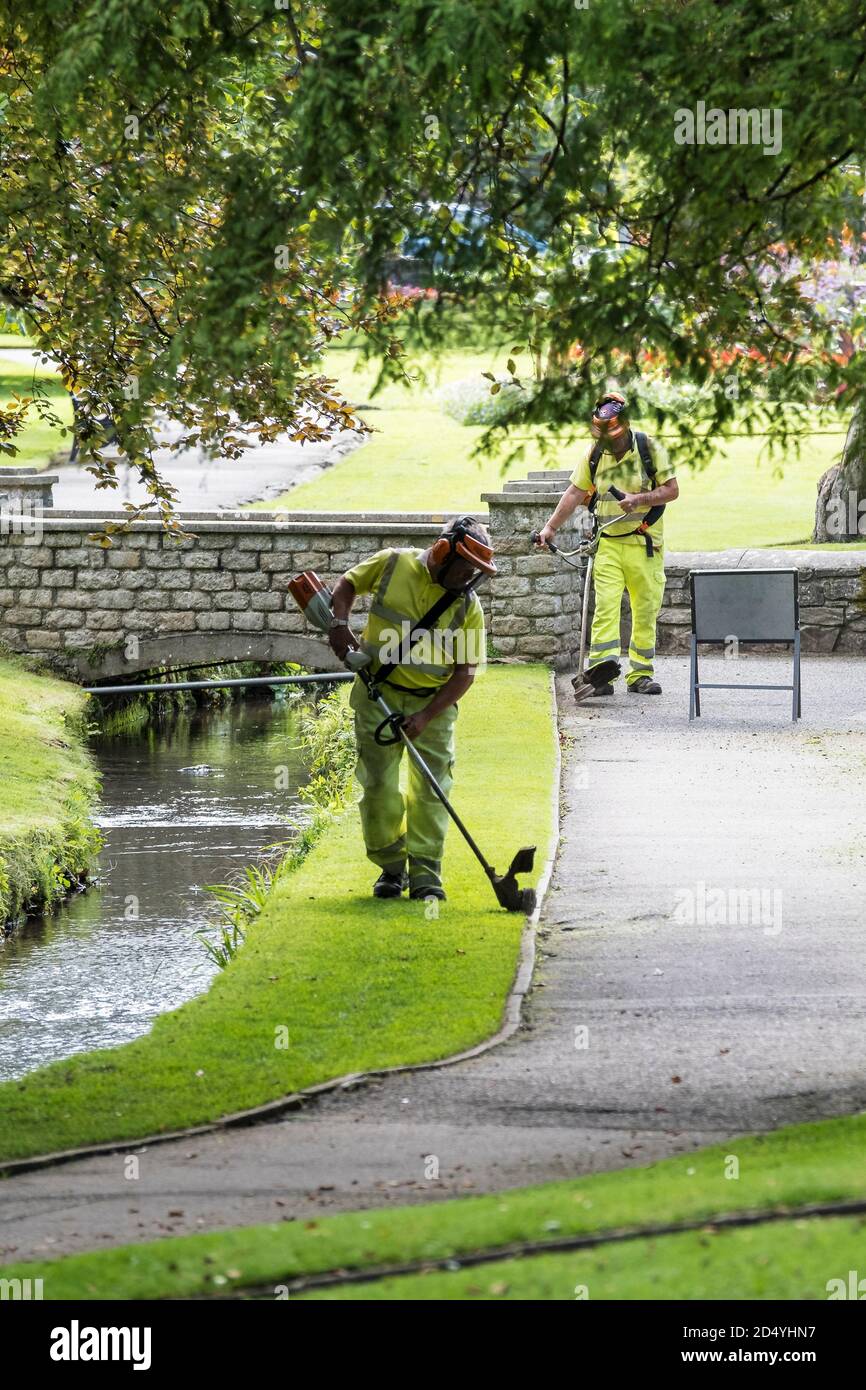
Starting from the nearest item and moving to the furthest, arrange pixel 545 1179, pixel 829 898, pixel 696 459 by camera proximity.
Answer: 1. pixel 545 1179
2. pixel 696 459
3. pixel 829 898

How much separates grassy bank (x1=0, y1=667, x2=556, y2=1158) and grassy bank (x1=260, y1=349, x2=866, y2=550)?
50.1 ft

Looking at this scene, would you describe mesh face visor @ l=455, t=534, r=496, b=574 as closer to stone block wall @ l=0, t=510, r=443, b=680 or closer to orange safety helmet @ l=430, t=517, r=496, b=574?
orange safety helmet @ l=430, t=517, r=496, b=574

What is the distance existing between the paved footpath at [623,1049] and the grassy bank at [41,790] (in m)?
3.84

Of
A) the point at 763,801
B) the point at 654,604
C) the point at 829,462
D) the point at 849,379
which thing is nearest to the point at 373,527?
the point at 654,604

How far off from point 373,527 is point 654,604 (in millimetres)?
3435

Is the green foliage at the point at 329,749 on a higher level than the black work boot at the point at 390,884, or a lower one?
lower

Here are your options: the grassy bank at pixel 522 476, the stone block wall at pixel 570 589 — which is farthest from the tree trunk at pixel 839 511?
the stone block wall at pixel 570 589

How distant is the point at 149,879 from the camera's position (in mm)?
13547

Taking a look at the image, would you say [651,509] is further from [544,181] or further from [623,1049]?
[544,181]

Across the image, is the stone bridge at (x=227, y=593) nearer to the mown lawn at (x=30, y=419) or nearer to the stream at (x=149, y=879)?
the stream at (x=149, y=879)

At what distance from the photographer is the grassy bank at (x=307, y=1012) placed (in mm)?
6777

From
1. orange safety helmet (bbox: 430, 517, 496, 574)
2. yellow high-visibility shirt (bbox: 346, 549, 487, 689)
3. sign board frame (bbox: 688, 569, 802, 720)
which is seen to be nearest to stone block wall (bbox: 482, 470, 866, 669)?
sign board frame (bbox: 688, 569, 802, 720)
